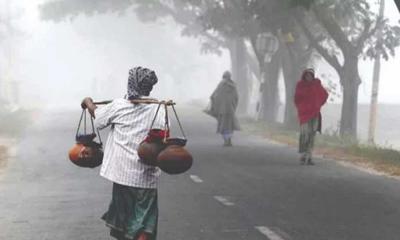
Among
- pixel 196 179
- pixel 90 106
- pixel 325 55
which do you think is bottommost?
pixel 196 179

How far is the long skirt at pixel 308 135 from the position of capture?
16.3m

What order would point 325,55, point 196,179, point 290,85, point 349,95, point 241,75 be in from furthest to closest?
1. point 241,75
2. point 290,85
3. point 325,55
4. point 349,95
5. point 196,179

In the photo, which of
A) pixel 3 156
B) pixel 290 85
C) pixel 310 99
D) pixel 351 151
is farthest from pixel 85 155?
pixel 290 85

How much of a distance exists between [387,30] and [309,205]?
17613 mm

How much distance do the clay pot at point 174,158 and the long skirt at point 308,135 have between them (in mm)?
10405

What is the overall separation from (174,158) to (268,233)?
312cm

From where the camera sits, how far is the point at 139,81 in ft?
20.7

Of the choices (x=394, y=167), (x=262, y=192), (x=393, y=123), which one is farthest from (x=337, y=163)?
(x=393, y=123)

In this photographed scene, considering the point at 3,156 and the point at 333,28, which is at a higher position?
the point at 333,28

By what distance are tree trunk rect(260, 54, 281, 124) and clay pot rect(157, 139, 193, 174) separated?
83.3 feet

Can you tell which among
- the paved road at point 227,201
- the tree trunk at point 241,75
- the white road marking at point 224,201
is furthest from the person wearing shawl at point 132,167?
the tree trunk at point 241,75

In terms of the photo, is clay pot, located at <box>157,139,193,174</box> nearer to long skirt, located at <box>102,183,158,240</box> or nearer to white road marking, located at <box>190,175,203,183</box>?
long skirt, located at <box>102,183,158,240</box>

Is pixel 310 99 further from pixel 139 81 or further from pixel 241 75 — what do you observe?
pixel 241 75

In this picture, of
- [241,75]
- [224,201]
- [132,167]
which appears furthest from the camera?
[241,75]
